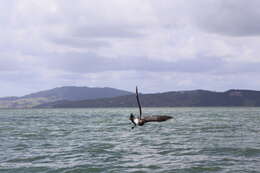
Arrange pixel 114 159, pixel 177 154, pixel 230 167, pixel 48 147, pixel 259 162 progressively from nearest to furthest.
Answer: pixel 230 167
pixel 259 162
pixel 114 159
pixel 177 154
pixel 48 147

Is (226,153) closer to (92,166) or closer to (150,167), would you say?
(150,167)

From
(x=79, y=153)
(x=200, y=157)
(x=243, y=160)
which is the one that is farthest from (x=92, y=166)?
(x=243, y=160)

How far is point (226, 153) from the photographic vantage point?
29.5m

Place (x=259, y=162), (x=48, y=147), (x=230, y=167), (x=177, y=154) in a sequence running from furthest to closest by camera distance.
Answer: (x=48, y=147)
(x=177, y=154)
(x=259, y=162)
(x=230, y=167)

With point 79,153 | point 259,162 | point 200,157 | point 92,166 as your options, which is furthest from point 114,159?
point 259,162

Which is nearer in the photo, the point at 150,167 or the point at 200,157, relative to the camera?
the point at 150,167

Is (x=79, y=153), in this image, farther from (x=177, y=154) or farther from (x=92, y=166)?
(x=177, y=154)

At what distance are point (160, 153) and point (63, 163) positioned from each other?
8460 millimetres

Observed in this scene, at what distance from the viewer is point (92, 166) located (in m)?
25.0

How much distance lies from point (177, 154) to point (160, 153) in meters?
1.53

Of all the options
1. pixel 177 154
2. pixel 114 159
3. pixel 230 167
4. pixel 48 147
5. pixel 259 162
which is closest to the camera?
pixel 230 167

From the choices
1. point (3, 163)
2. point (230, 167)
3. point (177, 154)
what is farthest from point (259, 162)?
point (3, 163)

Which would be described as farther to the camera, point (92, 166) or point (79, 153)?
point (79, 153)

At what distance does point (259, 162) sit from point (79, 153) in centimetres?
1481
